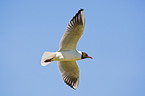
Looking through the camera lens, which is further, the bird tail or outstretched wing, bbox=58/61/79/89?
outstretched wing, bbox=58/61/79/89

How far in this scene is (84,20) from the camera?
7.81 meters

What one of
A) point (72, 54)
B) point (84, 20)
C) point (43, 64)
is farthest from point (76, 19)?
point (43, 64)

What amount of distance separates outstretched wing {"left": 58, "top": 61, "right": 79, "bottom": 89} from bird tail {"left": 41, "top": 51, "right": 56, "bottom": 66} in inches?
27.1

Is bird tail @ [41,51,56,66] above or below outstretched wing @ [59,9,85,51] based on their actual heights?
below

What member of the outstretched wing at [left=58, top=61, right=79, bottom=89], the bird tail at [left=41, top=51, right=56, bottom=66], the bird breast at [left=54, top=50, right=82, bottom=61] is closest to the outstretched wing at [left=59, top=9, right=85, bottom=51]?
the bird breast at [left=54, top=50, right=82, bottom=61]

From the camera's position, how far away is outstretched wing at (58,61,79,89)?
852 centimetres

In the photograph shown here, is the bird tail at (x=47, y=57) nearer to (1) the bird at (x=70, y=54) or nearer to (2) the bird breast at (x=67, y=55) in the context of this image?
(1) the bird at (x=70, y=54)

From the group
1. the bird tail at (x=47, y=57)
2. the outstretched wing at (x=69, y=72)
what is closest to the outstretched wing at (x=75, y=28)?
the bird tail at (x=47, y=57)

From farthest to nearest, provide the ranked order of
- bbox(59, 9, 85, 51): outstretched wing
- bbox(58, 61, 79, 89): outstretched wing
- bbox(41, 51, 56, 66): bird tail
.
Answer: bbox(58, 61, 79, 89): outstretched wing, bbox(41, 51, 56, 66): bird tail, bbox(59, 9, 85, 51): outstretched wing

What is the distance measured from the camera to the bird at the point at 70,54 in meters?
7.81

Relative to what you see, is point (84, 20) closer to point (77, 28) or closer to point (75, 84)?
point (77, 28)

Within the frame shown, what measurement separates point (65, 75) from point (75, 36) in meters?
1.39

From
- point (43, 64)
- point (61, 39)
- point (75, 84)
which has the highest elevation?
point (61, 39)

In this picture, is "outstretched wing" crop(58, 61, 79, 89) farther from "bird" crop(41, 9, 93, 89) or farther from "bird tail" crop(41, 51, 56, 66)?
"bird tail" crop(41, 51, 56, 66)
